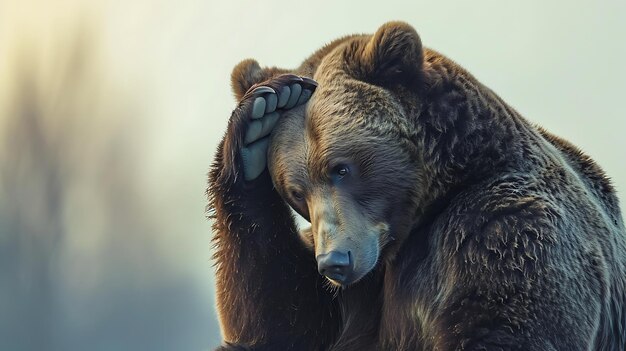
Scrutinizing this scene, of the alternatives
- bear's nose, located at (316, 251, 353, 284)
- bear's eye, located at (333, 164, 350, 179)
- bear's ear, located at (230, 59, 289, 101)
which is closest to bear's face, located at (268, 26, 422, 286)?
bear's eye, located at (333, 164, 350, 179)

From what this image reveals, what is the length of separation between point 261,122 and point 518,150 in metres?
1.23

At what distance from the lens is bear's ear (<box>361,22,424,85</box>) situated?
16.1ft

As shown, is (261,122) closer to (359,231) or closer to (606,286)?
(359,231)

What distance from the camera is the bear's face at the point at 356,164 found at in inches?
185

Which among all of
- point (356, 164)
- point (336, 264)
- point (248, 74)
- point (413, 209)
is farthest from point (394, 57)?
point (336, 264)

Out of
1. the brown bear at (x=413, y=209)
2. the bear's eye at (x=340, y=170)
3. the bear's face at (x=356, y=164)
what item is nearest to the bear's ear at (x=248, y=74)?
the brown bear at (x=413, y=209)

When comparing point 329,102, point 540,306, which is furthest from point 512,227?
point 329,102

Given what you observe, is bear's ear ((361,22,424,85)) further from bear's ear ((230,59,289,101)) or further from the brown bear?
bear's ear ((230,59,289,101))

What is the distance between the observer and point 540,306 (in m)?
4.34

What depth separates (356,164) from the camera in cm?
478

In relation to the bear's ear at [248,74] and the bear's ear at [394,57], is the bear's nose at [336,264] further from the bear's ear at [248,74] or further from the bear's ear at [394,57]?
the bear's ear at [248,74]

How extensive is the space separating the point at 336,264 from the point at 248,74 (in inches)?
58.3

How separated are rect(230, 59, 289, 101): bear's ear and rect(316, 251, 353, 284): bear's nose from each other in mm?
1346

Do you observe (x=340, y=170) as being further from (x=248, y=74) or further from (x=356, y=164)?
(x=248, y=74)
